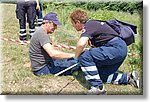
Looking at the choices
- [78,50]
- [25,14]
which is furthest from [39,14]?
[78,50]

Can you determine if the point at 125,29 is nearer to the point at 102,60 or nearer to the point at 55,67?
the point at 102,60

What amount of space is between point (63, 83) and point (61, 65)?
152 millimetres

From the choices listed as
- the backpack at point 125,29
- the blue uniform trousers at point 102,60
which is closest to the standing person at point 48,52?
the blue uniform trousers at point 102,60

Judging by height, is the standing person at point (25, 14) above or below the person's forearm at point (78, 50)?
above

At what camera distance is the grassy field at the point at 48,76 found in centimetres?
466

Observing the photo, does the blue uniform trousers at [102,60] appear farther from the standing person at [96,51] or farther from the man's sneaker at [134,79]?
the man's sneaker at [134,79]

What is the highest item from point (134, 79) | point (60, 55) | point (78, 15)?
point (78, 15)

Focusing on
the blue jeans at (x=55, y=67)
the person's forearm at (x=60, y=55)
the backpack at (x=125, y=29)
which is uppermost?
the backpack at (x=125, y=29)

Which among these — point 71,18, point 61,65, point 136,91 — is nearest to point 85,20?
point 71,18

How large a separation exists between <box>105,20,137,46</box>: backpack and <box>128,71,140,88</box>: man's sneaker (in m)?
0.26

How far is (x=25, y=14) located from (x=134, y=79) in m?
1.07

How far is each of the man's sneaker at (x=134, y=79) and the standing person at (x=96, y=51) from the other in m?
0.14

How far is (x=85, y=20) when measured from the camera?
467 cm

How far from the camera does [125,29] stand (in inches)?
185
